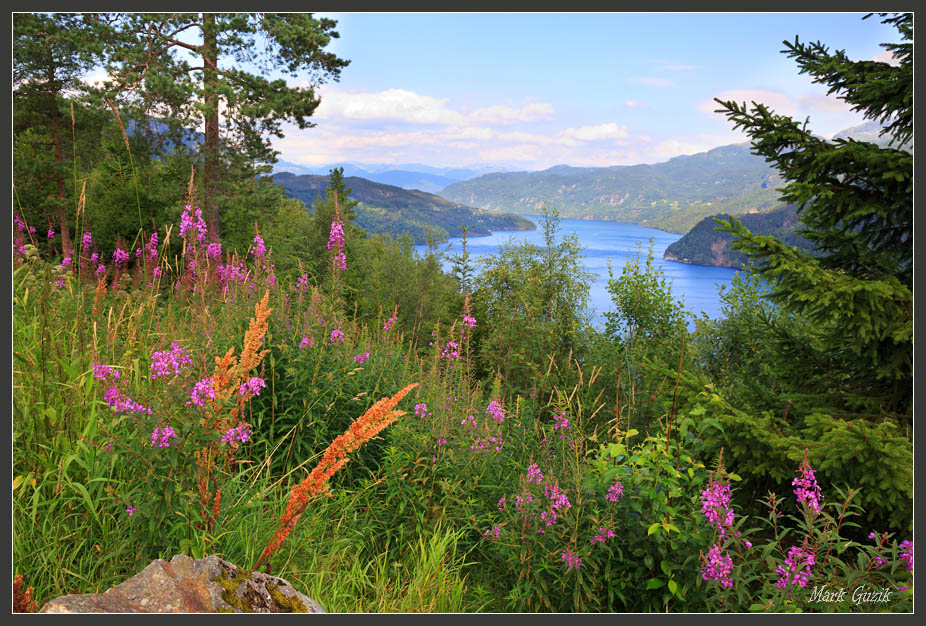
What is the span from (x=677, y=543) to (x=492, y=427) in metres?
1.50

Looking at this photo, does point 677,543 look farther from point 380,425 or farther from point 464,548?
point 380,425

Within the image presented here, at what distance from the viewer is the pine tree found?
3957mm

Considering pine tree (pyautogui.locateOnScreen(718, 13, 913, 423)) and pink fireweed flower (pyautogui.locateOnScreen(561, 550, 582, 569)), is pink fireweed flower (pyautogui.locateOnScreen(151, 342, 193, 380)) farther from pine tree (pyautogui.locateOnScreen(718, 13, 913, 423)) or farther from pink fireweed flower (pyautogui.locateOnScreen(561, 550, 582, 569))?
pine tree (pyautogui.locateOnScreen(718, 13, 913, 423))

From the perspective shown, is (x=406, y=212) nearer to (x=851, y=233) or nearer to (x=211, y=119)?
(x=211, y=119)

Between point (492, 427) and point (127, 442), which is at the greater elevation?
point (127, 442)

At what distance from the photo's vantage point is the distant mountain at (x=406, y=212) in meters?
39.1

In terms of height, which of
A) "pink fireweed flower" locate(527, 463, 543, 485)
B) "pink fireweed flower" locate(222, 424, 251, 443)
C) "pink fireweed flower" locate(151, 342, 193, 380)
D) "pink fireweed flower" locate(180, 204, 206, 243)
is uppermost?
"pink fireweed flower" locate(180, 204, 206, 243)

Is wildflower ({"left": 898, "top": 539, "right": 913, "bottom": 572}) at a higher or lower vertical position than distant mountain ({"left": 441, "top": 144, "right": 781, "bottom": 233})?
lower

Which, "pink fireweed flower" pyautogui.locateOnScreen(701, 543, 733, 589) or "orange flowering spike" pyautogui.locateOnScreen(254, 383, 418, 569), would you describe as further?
"pink fireweed flower" pyautogui.locateOnScreen(701, 543, 733, 589)

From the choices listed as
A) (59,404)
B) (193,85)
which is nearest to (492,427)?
(59,404)

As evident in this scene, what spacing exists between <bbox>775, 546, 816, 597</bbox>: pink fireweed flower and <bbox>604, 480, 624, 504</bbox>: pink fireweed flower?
749 mm

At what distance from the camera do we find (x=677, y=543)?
2.56 metres

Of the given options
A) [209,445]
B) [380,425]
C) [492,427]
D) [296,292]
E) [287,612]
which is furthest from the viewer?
[296,292]

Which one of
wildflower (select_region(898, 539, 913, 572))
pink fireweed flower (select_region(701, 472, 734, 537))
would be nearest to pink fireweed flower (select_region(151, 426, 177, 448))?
pink fireweed flower (select_region(701, 472, 734, 537))
